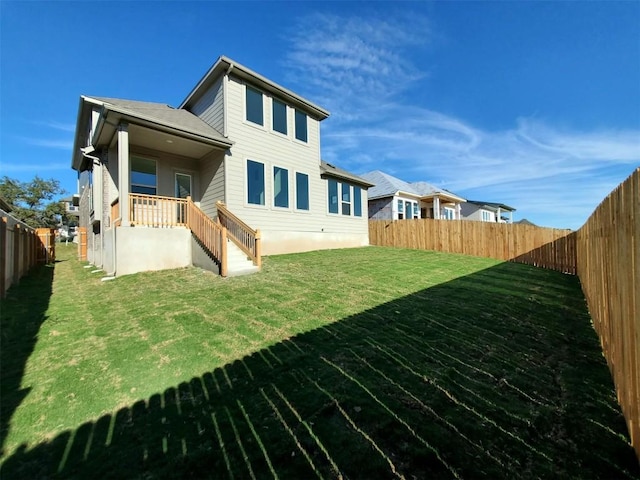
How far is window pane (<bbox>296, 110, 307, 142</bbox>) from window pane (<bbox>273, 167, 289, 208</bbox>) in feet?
7.01

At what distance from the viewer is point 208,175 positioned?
1127 centimetres

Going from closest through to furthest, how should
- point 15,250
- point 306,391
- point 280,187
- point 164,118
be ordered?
point 306,391
point 15,250
point 164,118
point 280,187

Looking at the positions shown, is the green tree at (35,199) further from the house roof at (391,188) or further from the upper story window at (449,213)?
the upper story window at (449,213)

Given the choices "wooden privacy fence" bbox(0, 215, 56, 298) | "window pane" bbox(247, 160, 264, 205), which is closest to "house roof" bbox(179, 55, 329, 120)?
"window pane" bbox(247, 160, 264, 205)

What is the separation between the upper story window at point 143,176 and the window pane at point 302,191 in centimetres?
579

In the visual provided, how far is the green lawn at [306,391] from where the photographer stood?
6.46ft

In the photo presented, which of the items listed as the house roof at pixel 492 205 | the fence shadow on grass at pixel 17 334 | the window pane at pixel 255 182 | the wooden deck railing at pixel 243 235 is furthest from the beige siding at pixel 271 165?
the house roof at pixel 492 205

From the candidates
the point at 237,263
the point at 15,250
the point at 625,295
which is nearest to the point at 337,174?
the point at 237,263

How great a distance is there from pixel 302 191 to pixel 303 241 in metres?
2.41

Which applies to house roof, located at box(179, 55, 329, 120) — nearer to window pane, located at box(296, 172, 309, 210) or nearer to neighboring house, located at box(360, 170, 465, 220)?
window pane, located at box(296, 172, 309, 210)

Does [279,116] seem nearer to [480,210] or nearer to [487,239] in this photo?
[487,239]

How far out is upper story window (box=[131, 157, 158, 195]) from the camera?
10.2 metres

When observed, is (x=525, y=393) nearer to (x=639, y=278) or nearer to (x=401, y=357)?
(x=401, y=357)

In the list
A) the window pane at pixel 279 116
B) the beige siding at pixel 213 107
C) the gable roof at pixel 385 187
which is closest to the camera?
the beige siding at pixel 213 107
